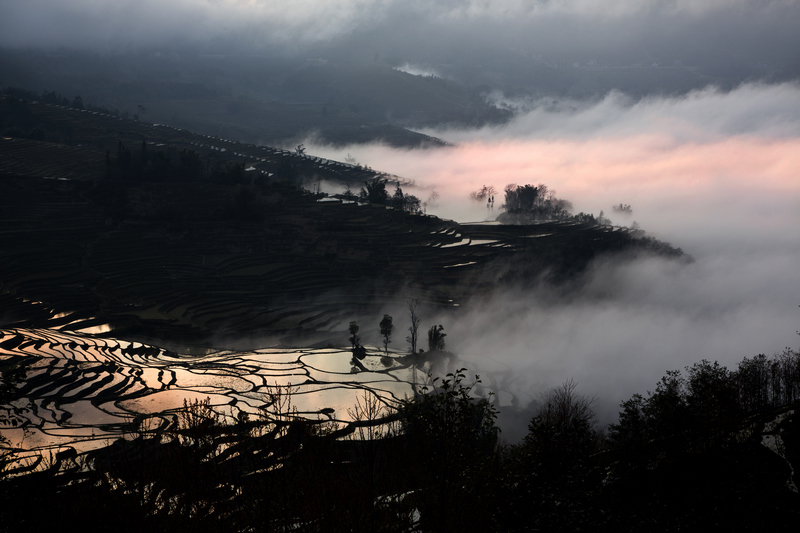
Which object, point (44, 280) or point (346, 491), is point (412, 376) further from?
point (44, 280)

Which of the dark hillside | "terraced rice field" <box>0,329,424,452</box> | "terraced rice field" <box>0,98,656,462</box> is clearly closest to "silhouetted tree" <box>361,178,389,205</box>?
the dark hillside

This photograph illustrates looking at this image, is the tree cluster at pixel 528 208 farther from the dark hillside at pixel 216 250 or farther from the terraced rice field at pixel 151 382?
the terraced rice field at pixel 151 382

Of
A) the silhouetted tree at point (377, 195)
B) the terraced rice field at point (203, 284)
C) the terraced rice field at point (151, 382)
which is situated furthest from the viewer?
the silhouetted tree at point (377, 195)

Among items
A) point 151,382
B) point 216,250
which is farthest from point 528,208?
point 151,382

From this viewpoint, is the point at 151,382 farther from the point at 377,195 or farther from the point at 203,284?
the point at 377,195

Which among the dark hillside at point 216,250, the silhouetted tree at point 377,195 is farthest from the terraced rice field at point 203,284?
the silhouetted tree at point 377,195

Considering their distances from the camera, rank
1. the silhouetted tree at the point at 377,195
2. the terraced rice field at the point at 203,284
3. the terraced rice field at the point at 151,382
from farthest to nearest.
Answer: the silhouetted tree at the point at 377,195 → the terraced rice field at the point at 203,284 → the terraced rice field at the point at 151,382

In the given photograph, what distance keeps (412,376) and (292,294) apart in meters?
31.9

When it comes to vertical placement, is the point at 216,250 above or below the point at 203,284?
above

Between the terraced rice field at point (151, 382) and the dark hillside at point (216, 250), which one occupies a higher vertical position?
the dark hillside at point (216, 250)

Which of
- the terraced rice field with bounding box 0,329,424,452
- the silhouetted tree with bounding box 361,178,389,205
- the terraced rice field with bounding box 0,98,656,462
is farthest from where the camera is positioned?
the silhouetted tree with bounding box 361,178,389,205

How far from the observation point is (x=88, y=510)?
1775 cm

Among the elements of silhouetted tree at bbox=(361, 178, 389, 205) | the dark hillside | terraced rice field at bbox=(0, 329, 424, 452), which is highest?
silhouetted tree at bbox=(361, 178, 389, 205)

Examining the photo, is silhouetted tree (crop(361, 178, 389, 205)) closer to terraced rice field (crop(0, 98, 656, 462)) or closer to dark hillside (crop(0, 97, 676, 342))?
dark hillside (crop(0, 97, 676, 342))
